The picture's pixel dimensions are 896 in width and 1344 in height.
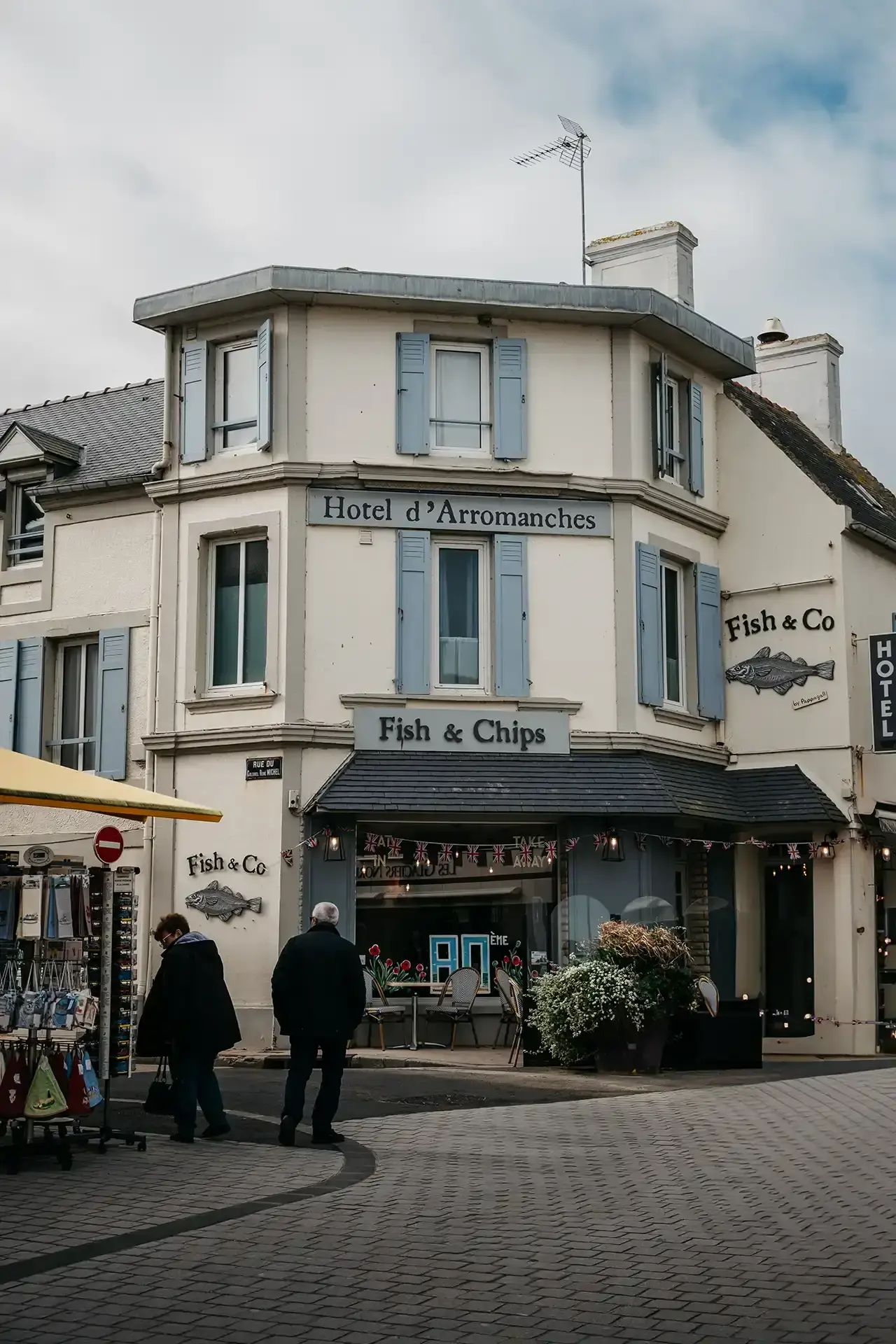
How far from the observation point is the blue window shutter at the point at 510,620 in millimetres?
19594

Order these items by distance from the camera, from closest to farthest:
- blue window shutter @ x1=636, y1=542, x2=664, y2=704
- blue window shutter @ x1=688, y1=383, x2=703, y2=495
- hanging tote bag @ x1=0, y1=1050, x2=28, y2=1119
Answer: hanging tote bag @ x1=0, y1=1050, x2=28, y2=1119, blue window shutter @ x1=636, y1=542, x2=664, y2=704, blue window shutter @ x1=688, y1=383, x2=703, y2=495

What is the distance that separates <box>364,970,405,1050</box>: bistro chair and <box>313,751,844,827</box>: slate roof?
6.58ft

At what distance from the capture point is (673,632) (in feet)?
70.3

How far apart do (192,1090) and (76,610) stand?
1177 centimetres

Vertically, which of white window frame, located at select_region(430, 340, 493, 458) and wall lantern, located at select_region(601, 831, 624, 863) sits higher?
white window frame, located at select_region(430, 340, 493, 458)

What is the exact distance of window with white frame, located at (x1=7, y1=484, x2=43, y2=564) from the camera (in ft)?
74.0

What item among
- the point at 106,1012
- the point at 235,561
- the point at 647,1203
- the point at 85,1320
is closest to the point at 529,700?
the point at 235,561

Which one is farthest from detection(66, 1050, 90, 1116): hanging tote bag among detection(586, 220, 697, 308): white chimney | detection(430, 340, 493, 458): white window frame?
detection(586, 220, 697, 308): white chimney

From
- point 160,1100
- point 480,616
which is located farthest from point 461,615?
point 160,1100

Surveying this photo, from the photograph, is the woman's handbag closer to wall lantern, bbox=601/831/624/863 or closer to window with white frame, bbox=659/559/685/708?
wall lantern, bbox=601/831/624/863

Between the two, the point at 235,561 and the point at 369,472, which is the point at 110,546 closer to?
the point at 235,561

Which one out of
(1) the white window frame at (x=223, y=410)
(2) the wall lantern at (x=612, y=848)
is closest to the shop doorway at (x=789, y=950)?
(2) the wall lantern at (x=612, y=848)

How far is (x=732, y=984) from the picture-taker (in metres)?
21.4

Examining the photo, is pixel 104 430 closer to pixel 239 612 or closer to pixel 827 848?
pixel 239 612
